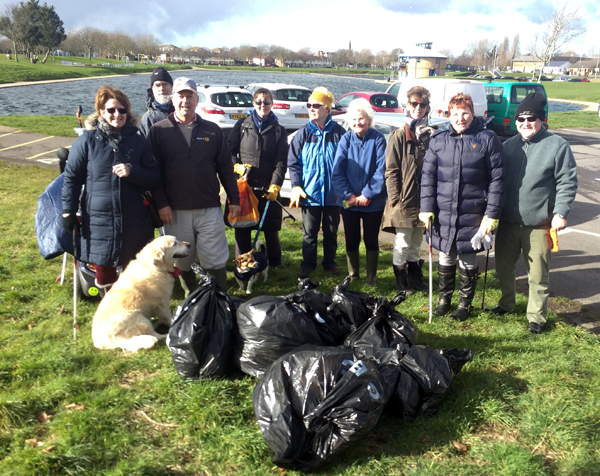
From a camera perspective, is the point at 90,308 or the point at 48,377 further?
the point at 90,308

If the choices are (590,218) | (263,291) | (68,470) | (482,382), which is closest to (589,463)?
(482,382)

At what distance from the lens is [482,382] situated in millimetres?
3309

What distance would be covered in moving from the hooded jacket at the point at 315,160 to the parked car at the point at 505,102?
493 inches

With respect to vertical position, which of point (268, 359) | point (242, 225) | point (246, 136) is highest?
point (246, 136)

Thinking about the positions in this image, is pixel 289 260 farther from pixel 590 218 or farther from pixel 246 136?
pixel 590 218

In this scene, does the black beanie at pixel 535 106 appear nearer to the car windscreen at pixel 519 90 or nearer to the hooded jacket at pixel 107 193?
the hooded jacket at pixel 107 193

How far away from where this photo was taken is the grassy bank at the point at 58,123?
1619 cm

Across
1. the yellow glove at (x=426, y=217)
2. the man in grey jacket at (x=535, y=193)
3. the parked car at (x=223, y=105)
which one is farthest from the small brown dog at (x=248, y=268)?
the parked car at (x=223, y=105)

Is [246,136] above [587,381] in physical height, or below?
above

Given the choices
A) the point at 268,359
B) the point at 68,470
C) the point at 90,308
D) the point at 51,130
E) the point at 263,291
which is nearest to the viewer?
the point at 68,470

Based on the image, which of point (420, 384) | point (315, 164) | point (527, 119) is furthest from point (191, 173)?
point (527, 119)

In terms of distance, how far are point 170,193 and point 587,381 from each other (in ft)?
12.0

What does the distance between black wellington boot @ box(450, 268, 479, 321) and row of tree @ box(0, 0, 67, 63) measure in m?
A: 76.6

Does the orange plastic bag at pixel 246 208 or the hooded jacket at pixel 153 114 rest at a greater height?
the hooded jacket at pixel 153 114
